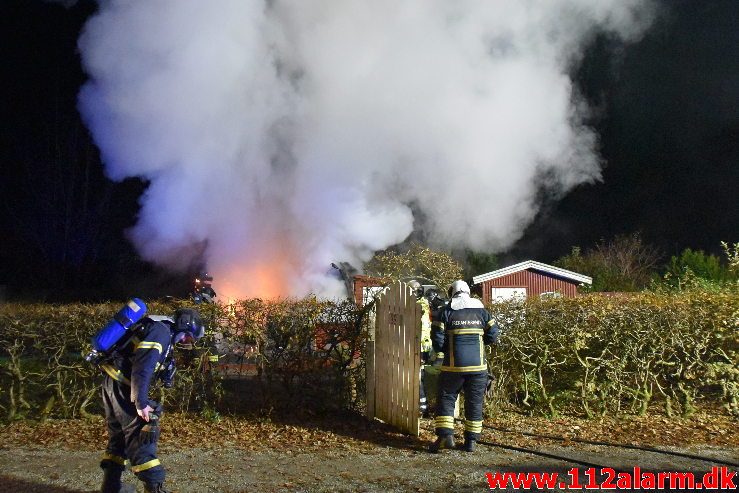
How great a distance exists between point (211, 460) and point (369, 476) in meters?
1.65

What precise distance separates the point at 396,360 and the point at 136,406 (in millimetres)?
3276

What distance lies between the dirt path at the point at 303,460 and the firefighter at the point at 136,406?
42 centimetres

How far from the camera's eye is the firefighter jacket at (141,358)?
16.6 ft

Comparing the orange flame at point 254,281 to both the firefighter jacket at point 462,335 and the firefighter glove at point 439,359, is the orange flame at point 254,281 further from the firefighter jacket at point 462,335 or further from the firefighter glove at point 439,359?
the firefighter jacket at point 462,335

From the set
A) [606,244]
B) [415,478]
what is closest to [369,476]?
[415,478]

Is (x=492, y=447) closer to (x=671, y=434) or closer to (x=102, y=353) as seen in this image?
(x=671, y=434)

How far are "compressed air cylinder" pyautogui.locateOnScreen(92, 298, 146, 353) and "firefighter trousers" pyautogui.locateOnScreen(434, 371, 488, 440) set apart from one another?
326 cm

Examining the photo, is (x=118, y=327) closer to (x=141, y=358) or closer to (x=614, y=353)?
(x=141, y=358)

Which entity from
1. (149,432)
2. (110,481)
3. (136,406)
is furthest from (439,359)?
(110,481)

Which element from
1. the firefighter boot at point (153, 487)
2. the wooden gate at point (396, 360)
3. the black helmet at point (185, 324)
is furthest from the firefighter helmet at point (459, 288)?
the firefighter boot at point (153, 487)

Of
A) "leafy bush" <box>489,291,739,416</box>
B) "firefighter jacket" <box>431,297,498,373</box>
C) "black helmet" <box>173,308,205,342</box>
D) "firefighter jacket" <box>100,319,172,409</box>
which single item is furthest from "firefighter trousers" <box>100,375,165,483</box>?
"leafy bush" <box>489,291,739,416</box>

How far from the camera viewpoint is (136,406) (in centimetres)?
504

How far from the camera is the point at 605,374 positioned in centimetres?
828

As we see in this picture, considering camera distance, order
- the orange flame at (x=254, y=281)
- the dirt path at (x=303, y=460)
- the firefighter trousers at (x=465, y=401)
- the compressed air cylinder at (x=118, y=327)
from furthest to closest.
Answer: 1. the orange flame at (x=254, y=281)
2. the firefighter trousers at (x=465, y=401)
3. the dirt path at (x=303, y=460)
4. the compressed air cylinder at (x=118, y=327)
